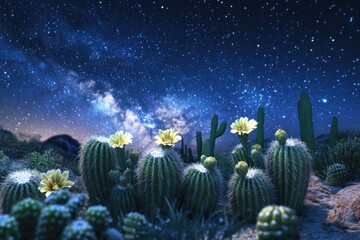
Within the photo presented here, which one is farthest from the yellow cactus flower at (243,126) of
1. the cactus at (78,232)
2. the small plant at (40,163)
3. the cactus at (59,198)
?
the small plant at (40,163)

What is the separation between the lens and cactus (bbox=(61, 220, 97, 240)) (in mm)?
2203

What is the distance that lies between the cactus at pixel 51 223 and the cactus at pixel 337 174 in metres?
5.15

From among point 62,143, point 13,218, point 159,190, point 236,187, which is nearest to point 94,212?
point 13,218

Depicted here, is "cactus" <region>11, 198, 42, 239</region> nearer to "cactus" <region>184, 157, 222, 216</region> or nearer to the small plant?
"cactus" <region>184, 157, 222, 216</region>

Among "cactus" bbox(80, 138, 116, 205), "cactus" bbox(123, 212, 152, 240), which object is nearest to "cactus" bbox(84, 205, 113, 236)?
"cactus" bbox(123, 212, 152, 240)

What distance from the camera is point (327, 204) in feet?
18.3

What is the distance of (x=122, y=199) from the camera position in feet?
15.1

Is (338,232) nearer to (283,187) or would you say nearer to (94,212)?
(283,187)

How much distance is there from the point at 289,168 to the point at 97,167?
7.26 feet

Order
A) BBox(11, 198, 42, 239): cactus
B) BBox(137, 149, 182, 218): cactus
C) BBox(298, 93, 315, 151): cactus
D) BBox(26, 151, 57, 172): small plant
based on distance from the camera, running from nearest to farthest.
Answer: BBox(11, 198, 42, 239): cactus
BBox(137, 149, 182, 218): cactus
BBox(26, 151, 57, 172): small plant
BBox(298, 93, 315, 151): cactus

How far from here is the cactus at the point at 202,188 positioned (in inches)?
185

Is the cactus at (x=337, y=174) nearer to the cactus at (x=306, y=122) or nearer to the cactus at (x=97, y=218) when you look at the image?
the cactus at (x=306, y=122)

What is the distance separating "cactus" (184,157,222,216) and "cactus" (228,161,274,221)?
21cm

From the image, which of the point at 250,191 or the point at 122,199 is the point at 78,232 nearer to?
the point at 122,199
